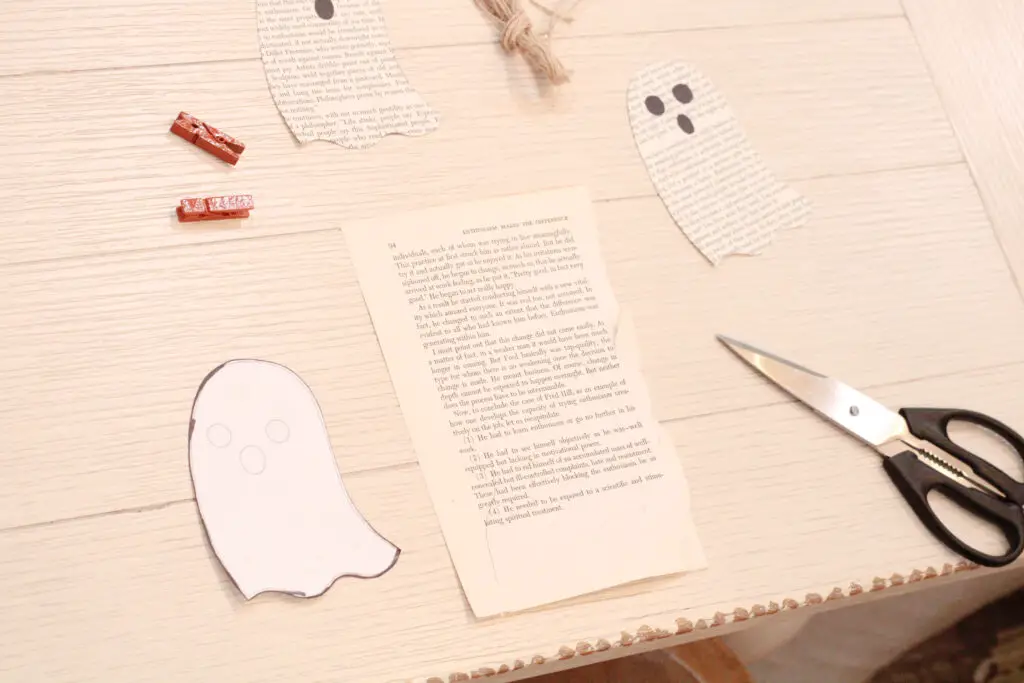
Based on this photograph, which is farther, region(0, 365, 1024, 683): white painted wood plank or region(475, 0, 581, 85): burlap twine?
region(475, 0, 581, 85): burlap twine

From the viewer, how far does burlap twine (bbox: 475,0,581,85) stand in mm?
696

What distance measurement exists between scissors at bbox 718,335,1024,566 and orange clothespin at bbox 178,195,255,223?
320mm

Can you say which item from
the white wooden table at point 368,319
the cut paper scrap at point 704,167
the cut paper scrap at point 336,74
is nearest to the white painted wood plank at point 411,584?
the white wooden table at point 368,319

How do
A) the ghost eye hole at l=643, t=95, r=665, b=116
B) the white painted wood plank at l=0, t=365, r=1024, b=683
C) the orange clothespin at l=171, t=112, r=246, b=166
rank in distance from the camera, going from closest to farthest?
the white painted wood plank at l=0, t=365, r=1024, b=683 → the orange clothespin at l=171, t=112, r=246, b=166 → the ghost eye hole at l=643, t=95, r=665, b=116

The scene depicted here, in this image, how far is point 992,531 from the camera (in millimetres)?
640

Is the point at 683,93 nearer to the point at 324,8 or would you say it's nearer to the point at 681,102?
the point at 681,102

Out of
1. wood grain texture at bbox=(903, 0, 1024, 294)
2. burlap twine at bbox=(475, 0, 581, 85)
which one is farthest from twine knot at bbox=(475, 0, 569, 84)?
wood grain texture at bbox=(903, 0, 1024, 294)

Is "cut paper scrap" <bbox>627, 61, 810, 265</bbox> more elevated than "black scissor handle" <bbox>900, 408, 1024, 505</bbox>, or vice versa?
"cut paper scrap" <bbox>627, 61, 810, 265</bbox>

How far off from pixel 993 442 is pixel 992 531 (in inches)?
2.5

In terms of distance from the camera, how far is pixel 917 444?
0.65 meters

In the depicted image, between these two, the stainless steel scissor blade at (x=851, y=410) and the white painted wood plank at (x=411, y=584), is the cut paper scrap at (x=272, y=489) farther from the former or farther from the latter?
the stainless steel scissor blade at (x=851, y=410)

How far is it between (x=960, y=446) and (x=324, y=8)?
52 cm

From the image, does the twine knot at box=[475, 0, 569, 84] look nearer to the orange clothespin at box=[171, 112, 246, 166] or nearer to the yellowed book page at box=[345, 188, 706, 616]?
the yellowed book page at box=[345, 188, 706, 616]

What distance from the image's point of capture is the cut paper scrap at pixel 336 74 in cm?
65
